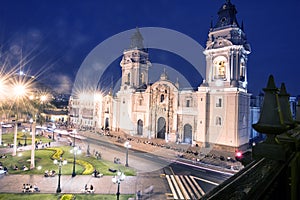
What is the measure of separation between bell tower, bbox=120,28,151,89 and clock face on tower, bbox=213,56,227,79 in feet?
57.2

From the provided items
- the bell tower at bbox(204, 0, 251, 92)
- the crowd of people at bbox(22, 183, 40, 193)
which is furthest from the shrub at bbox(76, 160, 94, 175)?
the bell tower at bbox(204, 0, 251, 92)

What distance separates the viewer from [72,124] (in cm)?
6006

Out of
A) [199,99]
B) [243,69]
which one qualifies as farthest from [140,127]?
[243,69]

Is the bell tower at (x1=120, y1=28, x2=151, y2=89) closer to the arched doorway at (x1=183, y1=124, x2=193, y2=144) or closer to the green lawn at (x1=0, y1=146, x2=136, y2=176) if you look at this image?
the arched doorway at (x1=183, y1=124, x2=193, y2=144)

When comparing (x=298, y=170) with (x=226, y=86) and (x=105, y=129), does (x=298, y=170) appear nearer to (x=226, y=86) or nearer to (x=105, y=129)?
(x=226, y=86)

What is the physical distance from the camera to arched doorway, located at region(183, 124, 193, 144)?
3291 cm

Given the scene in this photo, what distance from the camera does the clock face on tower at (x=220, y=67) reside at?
95.0 feet

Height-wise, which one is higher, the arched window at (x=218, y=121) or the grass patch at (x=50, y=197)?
the arched window at (x=218, y=121)

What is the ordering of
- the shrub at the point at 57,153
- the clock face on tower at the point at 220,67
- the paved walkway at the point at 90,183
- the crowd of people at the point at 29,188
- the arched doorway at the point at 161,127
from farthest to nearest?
the arched doorway at the point at 161,127 → the clock face on tower at the point at 220,67 → the shrub at the point at 57,153 → the paved walkway at the point at 90,183 → the crowd of people at the point at 29,188

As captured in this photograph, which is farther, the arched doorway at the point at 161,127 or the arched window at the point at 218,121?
the arched doorway at the point at 161,127

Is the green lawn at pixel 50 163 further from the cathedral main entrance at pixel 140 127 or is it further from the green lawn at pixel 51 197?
the cathedral main entrance at pixel 140 127

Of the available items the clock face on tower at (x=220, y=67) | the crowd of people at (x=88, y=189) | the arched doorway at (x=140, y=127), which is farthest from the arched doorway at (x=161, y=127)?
the crowd of people at (x=88, y=189)

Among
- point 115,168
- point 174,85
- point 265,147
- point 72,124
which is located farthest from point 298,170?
point 72,124

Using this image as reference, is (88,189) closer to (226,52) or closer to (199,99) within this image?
(199,99)
